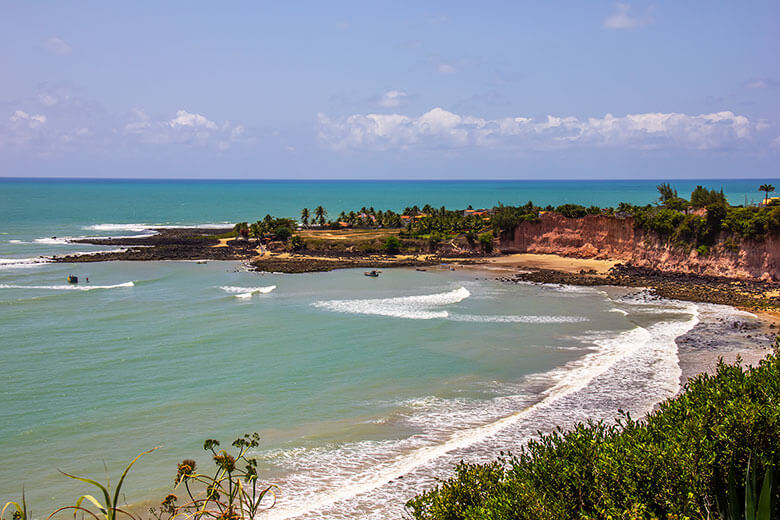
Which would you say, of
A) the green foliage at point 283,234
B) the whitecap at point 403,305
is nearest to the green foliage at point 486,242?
the whitecap at point 403,305

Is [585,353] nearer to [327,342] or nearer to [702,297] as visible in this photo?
[327,342]

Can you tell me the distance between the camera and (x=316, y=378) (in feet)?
88.8

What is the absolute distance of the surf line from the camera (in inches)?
632

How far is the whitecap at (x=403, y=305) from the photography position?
41.5m

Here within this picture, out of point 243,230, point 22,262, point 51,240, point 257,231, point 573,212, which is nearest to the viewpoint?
point 573,212

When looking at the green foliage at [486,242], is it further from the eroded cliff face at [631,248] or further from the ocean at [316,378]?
the ocean at [316,378]

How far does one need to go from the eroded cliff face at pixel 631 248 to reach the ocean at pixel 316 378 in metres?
9.07

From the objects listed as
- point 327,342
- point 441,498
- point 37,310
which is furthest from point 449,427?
point 37,310

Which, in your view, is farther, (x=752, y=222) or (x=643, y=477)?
(x=752, y=222)

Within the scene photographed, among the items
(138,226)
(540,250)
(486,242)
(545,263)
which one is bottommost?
(545,263)

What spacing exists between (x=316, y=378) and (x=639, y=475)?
60.1 ft

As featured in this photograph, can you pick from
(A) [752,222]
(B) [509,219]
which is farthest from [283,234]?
(A) [752,222]

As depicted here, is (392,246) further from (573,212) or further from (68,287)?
(68,287)

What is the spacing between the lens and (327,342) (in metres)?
33.4
